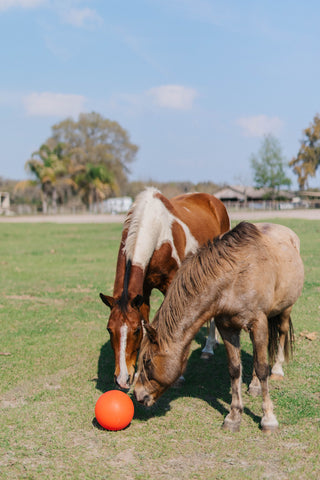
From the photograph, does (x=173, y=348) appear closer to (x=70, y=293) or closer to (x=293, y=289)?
(x=293, y=289)

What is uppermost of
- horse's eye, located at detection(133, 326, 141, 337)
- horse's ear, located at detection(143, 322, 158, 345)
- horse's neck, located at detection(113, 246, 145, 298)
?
horse's neck, located at detection(113, 246, 145, 298)

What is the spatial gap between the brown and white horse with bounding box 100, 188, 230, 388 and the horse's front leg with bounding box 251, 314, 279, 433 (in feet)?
3.69

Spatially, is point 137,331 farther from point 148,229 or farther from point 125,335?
point 148,229

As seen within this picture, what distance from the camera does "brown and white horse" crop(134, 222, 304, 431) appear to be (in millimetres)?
3705

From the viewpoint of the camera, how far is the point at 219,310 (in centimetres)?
379

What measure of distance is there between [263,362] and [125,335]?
1.31m

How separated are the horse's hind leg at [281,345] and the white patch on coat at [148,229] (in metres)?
1.44

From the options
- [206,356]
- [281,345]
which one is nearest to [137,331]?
[281,345]

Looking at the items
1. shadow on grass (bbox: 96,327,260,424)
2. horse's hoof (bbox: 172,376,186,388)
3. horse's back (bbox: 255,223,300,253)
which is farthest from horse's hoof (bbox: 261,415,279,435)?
horse's back (bbox: 255,223,300,253)

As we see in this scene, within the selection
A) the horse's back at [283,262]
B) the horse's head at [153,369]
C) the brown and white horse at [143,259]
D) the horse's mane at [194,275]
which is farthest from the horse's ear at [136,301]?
the horse's back at [283,262]

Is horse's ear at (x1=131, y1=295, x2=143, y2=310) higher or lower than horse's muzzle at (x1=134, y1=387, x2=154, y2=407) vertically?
higher

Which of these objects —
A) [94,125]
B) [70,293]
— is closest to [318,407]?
[70,293]

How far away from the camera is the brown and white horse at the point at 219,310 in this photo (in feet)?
12.2

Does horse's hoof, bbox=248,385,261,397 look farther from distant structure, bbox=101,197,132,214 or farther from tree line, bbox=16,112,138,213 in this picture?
distant structure, bbox=101,197,132,214
